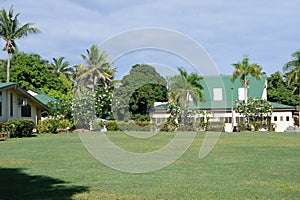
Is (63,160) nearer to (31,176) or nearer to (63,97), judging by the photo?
(31,176)

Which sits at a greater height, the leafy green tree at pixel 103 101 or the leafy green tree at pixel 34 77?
the leafy green tree at pixel 34 77

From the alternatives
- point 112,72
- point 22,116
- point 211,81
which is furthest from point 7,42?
point 211,81

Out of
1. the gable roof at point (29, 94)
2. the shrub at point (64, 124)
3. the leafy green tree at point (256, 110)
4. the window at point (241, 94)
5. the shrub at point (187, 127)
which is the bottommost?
the shrub at point (187, 127)

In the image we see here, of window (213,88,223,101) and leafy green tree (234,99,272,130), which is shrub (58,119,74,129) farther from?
window (213,88,223,101)

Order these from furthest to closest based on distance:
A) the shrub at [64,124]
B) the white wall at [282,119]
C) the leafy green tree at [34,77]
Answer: the white wall at [282,119], the leafy green tree at [34,77], the shrub at [64,124]

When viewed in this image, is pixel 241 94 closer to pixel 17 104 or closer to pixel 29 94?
pixel 29 94

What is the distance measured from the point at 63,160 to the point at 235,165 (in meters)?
5.72

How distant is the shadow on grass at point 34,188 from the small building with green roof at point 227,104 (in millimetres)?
40020

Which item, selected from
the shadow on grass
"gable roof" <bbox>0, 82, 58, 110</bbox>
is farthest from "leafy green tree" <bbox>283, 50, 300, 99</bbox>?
the shadow on grass

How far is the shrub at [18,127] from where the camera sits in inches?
1255

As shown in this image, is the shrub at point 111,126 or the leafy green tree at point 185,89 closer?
the shrub at point 111,126

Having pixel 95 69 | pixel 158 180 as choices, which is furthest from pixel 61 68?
pixel 158 180

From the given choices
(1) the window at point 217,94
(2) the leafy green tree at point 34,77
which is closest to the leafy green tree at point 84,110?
(2) the leafy green tree at point 34,77

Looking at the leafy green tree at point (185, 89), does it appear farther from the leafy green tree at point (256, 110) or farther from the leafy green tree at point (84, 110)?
the leafy green tree at point (84, 110)
